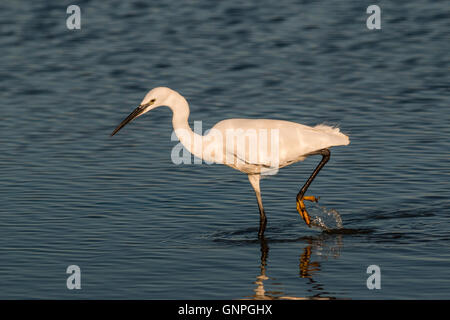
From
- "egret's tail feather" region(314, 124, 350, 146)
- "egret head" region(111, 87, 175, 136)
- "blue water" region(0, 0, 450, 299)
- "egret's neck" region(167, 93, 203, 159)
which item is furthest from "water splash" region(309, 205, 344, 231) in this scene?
"egret head" region(111, 87, 175, 136)

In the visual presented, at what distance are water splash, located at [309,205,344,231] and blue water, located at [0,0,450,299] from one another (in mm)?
129

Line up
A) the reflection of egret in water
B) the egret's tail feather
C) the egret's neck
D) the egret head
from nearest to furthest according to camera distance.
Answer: the reflection of egret in water
the egret head
the egret's neck
the egret's tail feather

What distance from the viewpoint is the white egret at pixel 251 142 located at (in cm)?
1040

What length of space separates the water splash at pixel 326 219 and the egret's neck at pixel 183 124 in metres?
1.61

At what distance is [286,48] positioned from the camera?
2036 cm

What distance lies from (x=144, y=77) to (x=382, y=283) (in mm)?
10314

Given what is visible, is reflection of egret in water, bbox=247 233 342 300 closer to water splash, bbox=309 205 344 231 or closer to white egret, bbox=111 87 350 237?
water splash, bbox=309 205 344 231

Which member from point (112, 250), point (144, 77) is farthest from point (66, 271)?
point (144, 77)

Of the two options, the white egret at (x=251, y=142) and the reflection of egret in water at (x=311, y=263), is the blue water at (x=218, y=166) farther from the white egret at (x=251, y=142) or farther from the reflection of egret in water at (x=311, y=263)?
the white egret at (x=251, y=142)

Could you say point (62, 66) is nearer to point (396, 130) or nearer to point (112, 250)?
point (396, 130)

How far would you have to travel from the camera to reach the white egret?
10398mm

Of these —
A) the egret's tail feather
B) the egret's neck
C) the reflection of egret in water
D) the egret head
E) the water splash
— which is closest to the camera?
the reflection of egret in water

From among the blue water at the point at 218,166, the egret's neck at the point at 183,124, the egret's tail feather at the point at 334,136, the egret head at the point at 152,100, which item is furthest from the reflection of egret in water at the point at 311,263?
the egret head at the point at 152,100

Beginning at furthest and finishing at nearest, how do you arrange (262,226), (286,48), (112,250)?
(286,48) < (262,226) < (112,250)
